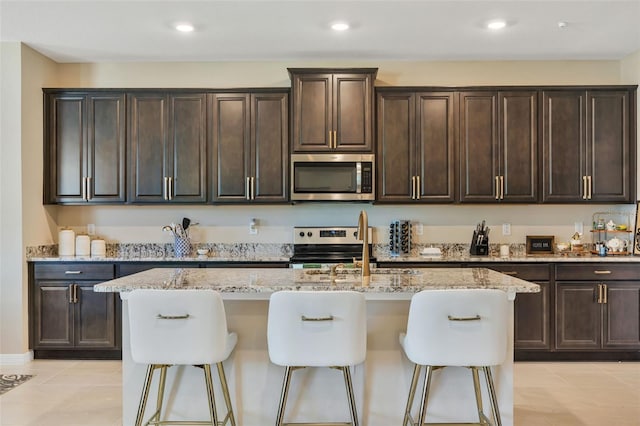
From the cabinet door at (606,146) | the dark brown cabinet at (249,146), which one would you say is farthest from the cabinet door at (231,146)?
the cabinet door at (606,146)

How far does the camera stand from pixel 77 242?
4492mm

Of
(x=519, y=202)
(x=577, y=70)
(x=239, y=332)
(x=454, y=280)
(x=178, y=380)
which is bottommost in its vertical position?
(x=178, y=380)

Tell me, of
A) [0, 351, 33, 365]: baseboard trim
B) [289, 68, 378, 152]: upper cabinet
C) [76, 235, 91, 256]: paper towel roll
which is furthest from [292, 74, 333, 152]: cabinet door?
[0, 351, 33, 365]: baseboard trim

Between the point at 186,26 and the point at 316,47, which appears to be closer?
the point at 186,26

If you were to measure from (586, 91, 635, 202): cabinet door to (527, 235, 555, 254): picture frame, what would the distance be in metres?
0.54

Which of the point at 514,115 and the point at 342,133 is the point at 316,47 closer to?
the point at 342,133

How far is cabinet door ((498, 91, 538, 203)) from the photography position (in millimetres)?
4391

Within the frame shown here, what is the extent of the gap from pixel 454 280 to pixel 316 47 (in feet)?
8.59

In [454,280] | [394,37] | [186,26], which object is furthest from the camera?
[394,37]

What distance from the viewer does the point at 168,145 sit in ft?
14.6

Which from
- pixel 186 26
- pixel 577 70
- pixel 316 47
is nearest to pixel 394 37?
pixel 316 47

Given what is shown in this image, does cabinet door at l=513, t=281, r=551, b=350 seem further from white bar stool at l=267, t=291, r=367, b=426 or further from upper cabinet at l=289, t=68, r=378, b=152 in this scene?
white bar stool at l=267, t=291, r=367, b=426

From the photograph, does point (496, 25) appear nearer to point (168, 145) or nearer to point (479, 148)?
point (479, 148)

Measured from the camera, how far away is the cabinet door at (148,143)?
14.6 ft
